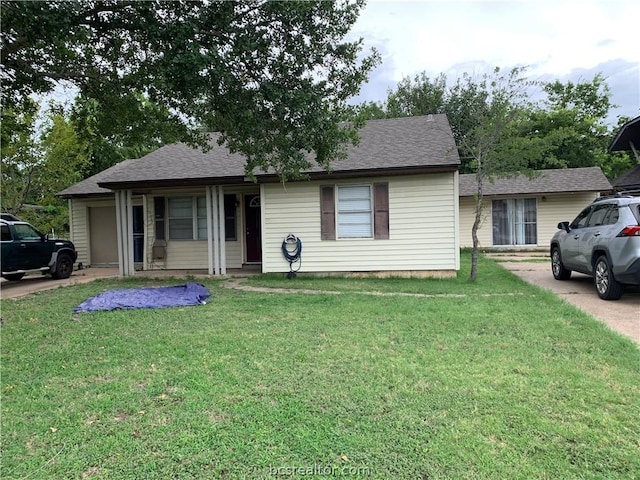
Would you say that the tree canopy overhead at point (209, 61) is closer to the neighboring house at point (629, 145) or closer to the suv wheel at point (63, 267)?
the suv wheel at point (63, 267)

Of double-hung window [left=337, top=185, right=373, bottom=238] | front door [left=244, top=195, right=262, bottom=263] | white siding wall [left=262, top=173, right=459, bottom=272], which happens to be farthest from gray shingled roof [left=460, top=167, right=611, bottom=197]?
front door [left=244, top=195, right=262, bottom=263]

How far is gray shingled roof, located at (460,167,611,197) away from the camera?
16547 millimetres

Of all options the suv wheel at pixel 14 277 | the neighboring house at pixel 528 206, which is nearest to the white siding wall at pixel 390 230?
the suv wheel at pixel 14 277

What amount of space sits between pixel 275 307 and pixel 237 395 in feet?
11.8

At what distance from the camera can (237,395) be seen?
3.43 meters

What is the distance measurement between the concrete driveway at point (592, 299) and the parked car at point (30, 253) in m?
12.2

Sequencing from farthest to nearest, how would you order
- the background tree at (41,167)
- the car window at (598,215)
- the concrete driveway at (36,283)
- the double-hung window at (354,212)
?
1. the background tree at (41,167)
2. the double-hung window at (354,212)
3. the concrete driveway at (36,283)
4. the car window at (598,215)

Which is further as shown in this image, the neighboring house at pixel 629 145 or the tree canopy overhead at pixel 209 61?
the neighboring house at pixel 629 145

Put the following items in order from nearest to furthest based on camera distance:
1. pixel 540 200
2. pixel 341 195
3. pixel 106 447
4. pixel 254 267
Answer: pixel 106 447
pixel 341 195
pixel 254 267
pixel 540 200

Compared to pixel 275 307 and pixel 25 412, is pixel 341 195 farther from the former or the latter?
pixel 25 412

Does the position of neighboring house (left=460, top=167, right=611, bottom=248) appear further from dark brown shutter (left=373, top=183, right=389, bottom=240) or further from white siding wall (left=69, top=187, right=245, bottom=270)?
white siding wall (left=69, top=187, right=245, bottom=270)

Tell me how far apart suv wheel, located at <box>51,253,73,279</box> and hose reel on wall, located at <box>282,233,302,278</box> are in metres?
6.36

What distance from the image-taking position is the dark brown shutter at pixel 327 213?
10.7 metres

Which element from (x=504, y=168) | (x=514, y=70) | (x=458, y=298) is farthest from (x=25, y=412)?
(x=514, y=70)
